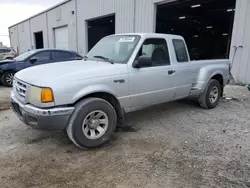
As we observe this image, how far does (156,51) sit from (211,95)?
237 cm

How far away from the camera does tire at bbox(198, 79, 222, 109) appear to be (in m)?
5.57

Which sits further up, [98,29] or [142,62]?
[98,29]

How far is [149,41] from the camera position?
428 cm

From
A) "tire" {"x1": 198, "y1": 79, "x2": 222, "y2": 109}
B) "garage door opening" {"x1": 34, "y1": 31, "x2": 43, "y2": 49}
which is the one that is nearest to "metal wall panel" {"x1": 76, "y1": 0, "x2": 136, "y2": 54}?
"tire" {"x1": 198, "y1": 79, "x2": 222, "y2": 109}

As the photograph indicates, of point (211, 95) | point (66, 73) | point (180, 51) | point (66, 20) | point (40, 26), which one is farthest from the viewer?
point (40, 26)

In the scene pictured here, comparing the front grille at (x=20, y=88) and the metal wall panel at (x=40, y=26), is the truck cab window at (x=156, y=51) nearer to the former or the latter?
the front grille at (x=20, y=88)

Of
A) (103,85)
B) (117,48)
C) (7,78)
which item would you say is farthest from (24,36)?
(103,85)

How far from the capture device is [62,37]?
2172cm

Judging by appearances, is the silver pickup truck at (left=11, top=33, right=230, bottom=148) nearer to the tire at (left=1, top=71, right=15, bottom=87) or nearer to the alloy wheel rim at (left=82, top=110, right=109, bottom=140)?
the alloy wheel rim at (left=82, top=110, right=109, bottom=140)

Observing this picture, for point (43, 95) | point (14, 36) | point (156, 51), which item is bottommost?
point (43, 95)

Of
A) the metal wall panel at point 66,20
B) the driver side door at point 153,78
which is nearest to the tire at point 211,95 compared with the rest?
the driver side door at point 153,78

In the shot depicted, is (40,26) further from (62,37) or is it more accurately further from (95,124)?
(95,124)

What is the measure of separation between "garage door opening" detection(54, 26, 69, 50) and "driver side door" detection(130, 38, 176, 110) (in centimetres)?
1788

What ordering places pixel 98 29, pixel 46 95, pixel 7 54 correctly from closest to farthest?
pixel 46 95 < pixel 98 29 < pixel 7 54
